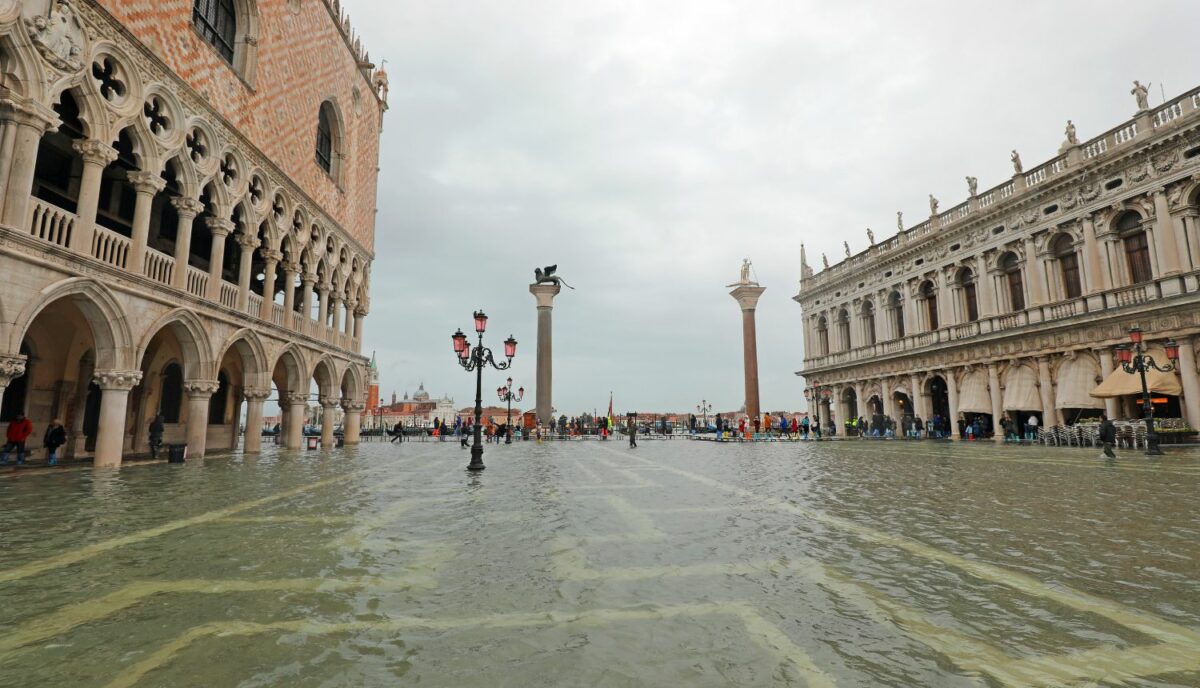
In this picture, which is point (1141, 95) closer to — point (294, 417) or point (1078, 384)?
point (1078, 384)

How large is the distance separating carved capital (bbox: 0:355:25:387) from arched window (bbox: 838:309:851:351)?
1558 inches

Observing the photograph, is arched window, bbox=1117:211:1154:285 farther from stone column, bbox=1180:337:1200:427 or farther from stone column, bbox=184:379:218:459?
stone column, bbox=184:379:218:459

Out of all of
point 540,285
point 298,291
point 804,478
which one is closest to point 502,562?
point 804,478

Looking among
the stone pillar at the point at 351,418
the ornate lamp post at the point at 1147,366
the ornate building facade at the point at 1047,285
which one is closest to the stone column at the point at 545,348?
the stone pillar at the point at 351,418

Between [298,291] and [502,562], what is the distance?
24.6m

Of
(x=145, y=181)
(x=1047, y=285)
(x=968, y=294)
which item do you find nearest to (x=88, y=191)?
(x=145, y=181)

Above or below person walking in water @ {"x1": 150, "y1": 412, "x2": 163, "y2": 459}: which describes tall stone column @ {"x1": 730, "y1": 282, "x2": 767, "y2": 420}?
above

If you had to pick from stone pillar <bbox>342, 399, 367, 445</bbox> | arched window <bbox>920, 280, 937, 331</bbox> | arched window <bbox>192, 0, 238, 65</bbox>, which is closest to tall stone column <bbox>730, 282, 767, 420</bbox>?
arched window <bbox>920, 280, 937, 331</bbox>

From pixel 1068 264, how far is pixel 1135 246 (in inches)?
105

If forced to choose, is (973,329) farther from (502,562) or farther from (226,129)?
(226,129)

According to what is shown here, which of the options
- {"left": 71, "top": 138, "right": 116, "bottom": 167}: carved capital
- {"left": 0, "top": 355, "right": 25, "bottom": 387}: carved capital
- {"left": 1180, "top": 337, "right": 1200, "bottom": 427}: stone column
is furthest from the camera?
{"left": 1180, "top": 337, "right": 1200, "bottom": 427}: stone column

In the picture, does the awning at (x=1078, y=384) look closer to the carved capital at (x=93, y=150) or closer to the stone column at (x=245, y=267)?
the stone column at (x=245, y=267)

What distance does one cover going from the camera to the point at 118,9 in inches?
472

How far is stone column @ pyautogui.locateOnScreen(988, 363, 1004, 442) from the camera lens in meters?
25.6
